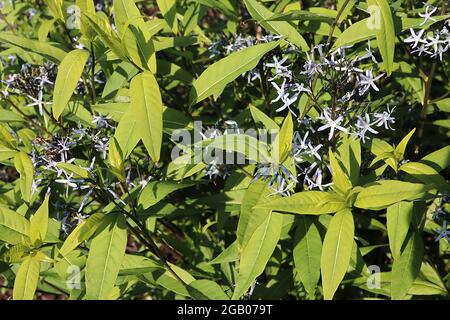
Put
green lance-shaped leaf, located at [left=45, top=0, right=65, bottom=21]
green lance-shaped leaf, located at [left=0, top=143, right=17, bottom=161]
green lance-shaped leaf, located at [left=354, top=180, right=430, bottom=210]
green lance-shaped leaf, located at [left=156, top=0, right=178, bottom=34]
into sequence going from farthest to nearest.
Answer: green lance-shaped leaf, located at [left=156, top=0, right=178, bottom=34] < green lance-shaped leaf, located at [left=45, top=0, right=65, bottom=21] < green lance-shaped leaf, located at [left=0, top=143, right=17, bottom=161] < green lance-shaped leaf, located at [left=354, top=180, right=430, bottom=210]

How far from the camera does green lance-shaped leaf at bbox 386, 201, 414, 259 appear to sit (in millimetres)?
2041

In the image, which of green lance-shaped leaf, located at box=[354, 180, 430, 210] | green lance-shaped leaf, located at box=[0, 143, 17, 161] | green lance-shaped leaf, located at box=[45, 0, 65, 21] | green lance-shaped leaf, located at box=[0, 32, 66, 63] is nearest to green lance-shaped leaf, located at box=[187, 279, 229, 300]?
green lance-shaped leaf, located at box=[354, 180, 430, 210]

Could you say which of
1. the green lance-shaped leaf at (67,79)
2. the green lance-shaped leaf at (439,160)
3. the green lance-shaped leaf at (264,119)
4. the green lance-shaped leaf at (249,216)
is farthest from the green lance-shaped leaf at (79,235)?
the green lance-shaped leaf at (439,160)

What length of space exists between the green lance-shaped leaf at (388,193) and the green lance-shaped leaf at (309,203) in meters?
0.08

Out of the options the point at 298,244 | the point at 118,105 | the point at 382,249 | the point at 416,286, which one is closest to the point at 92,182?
the point at 118,105

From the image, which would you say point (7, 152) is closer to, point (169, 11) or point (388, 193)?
point (169, 11)

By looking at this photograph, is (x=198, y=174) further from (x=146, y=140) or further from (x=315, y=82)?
(x=146, y=140)

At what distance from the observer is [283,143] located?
6.02ft

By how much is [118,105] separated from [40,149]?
439mm

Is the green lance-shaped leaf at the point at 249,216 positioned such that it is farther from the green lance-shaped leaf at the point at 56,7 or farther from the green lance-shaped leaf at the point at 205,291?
the green lance-shaped leaf at the point at 56,7

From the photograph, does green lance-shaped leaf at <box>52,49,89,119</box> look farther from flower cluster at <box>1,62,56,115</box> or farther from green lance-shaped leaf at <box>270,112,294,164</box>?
green lance-shaped leaf at <box>270,112,294,164</box>

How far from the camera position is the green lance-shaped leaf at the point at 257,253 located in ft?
6.09

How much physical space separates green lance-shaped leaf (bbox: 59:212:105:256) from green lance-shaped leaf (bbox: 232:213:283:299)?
0.54 meters

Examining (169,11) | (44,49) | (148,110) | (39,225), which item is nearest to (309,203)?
(148,110)
